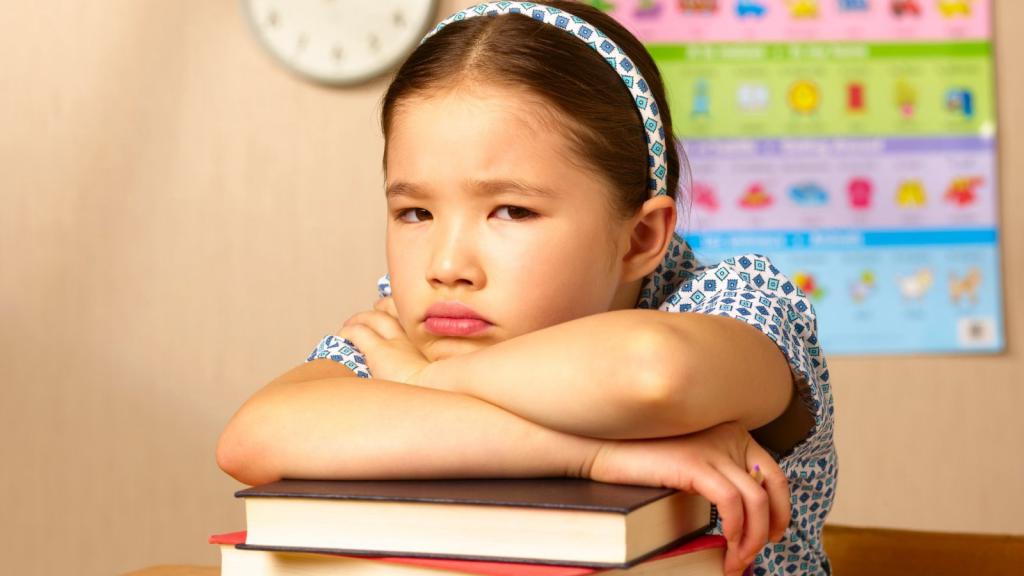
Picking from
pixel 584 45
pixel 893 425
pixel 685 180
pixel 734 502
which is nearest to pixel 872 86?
pixel 685 180

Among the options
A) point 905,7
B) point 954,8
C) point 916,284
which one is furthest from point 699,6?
point 916,284

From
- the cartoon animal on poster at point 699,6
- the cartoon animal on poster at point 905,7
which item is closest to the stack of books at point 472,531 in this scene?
the cartoon animal on poster at point 699,6

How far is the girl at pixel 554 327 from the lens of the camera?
64 centimetres

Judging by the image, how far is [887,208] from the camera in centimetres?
271

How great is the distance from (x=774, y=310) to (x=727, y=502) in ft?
0.84

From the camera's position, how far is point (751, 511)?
64 centimetres

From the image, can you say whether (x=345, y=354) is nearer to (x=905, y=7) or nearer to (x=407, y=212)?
(x=407, y=212)

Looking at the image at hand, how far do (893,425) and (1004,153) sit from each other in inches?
27.3

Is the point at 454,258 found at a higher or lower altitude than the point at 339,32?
lower

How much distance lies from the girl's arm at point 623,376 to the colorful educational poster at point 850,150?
2.05 metres

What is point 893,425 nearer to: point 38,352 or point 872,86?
point 872,86

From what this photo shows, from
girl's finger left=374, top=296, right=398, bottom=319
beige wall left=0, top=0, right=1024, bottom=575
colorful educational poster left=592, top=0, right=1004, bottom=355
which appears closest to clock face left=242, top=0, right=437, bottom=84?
beige wall left=0, top=0, right=1024, bottom=575

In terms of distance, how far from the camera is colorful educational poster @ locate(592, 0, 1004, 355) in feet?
8.87

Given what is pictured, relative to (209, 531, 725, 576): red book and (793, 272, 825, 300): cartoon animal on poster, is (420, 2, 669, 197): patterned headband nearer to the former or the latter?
(209, 531, 725, 576): red book
